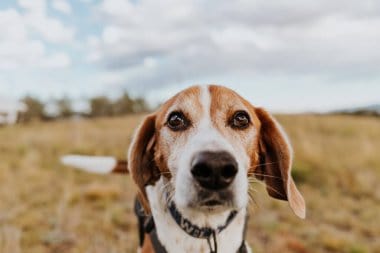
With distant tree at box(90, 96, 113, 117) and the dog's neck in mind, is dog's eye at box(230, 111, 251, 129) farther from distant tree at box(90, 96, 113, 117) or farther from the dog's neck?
distant tree at box(90, 96, 113, 117)

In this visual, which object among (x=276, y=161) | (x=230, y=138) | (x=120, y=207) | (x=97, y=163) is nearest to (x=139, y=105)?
(x=120, y=207)

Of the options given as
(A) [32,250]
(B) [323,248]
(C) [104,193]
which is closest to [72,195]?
(C) [104,193]

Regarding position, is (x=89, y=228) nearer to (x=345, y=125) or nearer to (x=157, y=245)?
(x=157, y=245)

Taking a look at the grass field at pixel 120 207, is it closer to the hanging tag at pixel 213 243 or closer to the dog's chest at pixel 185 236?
the dog's chest at pixel 185 236

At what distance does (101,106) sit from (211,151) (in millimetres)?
40740

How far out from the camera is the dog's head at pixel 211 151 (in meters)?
2.04

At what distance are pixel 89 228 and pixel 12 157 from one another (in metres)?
4.59

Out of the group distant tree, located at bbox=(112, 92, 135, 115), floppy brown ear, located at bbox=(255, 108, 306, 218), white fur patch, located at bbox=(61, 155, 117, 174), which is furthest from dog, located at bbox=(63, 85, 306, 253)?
distant tree, located at bbox=(112, 92, 135, 115)

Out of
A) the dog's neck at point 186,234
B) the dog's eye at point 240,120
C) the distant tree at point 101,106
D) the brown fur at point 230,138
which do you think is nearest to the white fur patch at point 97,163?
the brown fur at point 230,138

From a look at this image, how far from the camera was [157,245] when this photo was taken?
2684 mm

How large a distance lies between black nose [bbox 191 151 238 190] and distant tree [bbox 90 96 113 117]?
39442 millimetres

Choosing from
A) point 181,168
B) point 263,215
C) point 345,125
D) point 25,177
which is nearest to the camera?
point 181,168

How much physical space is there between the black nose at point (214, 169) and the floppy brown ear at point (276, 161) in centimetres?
73

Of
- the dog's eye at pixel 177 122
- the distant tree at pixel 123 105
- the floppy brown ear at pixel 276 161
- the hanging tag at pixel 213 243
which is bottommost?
the distant tree at pixel 123 105
